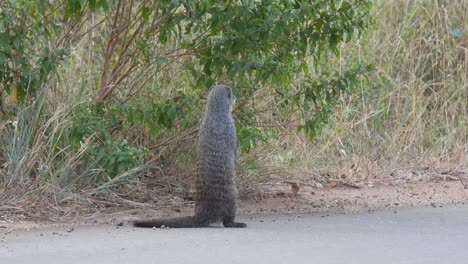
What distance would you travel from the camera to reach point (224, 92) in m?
7.61

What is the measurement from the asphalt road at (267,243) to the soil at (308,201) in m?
0.39

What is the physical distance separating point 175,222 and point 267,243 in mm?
957

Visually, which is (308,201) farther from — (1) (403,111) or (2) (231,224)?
(1) (403,111)

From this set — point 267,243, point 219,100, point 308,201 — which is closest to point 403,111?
point 308,201

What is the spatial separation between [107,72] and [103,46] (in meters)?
0.39

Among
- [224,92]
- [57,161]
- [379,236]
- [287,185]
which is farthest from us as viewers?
[287,185]

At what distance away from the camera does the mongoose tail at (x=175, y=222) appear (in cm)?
715

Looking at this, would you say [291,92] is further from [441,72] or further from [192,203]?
[441,72]

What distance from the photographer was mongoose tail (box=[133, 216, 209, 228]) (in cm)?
715

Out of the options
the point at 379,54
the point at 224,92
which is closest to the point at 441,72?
the point at 379,54

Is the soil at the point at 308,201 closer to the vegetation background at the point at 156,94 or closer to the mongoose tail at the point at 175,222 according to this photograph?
the vegetation background at the point at 156,94

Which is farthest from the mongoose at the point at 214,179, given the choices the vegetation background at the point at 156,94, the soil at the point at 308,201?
the vegetation background at the point at 156,94

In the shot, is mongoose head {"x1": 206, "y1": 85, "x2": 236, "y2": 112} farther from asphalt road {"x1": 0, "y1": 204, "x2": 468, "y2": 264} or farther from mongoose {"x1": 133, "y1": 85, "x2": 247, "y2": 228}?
asphalt road {"x1": 0, "y1": 204, "x2": 468, "y2": 264}

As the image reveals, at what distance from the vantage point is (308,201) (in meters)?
8.95
